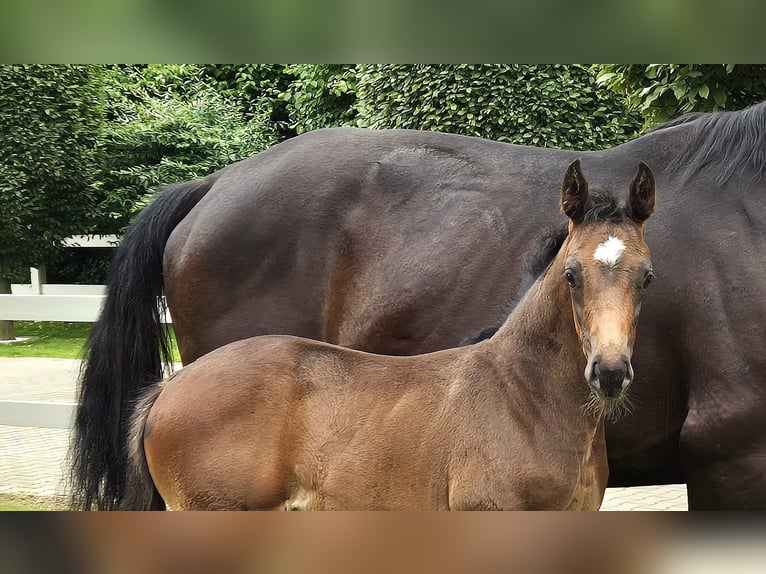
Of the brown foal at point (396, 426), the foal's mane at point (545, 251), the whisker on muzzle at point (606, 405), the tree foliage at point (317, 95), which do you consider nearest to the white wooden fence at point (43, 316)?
the tree foliage at point (317, 95)

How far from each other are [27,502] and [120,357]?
192 cm

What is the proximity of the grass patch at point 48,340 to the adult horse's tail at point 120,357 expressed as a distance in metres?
3.08

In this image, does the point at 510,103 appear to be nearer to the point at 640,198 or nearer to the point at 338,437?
the point at 640,198

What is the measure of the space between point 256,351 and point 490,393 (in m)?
0.57

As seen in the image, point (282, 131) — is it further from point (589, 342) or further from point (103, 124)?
point (589, 342)

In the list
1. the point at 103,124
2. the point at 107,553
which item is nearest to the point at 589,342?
the point at 107,553

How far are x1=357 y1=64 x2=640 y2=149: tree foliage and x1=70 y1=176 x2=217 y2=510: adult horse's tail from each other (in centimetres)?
175

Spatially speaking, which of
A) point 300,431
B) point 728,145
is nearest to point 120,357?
point 300,431

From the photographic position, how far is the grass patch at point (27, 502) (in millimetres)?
3701

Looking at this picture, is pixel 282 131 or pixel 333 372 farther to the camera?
pixel 282 131

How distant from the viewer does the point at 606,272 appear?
5.24ft

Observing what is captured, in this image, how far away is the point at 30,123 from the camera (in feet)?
18.6

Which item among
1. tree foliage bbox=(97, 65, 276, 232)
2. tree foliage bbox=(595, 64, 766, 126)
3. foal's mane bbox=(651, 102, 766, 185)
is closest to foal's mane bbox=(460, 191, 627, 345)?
foal's mane bbox=(651, 102, 766, 185)

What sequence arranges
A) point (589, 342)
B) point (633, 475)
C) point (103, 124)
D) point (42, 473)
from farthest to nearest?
point (103, 124) < point (42, 473) < point (633, 475) < point (589, 342)
